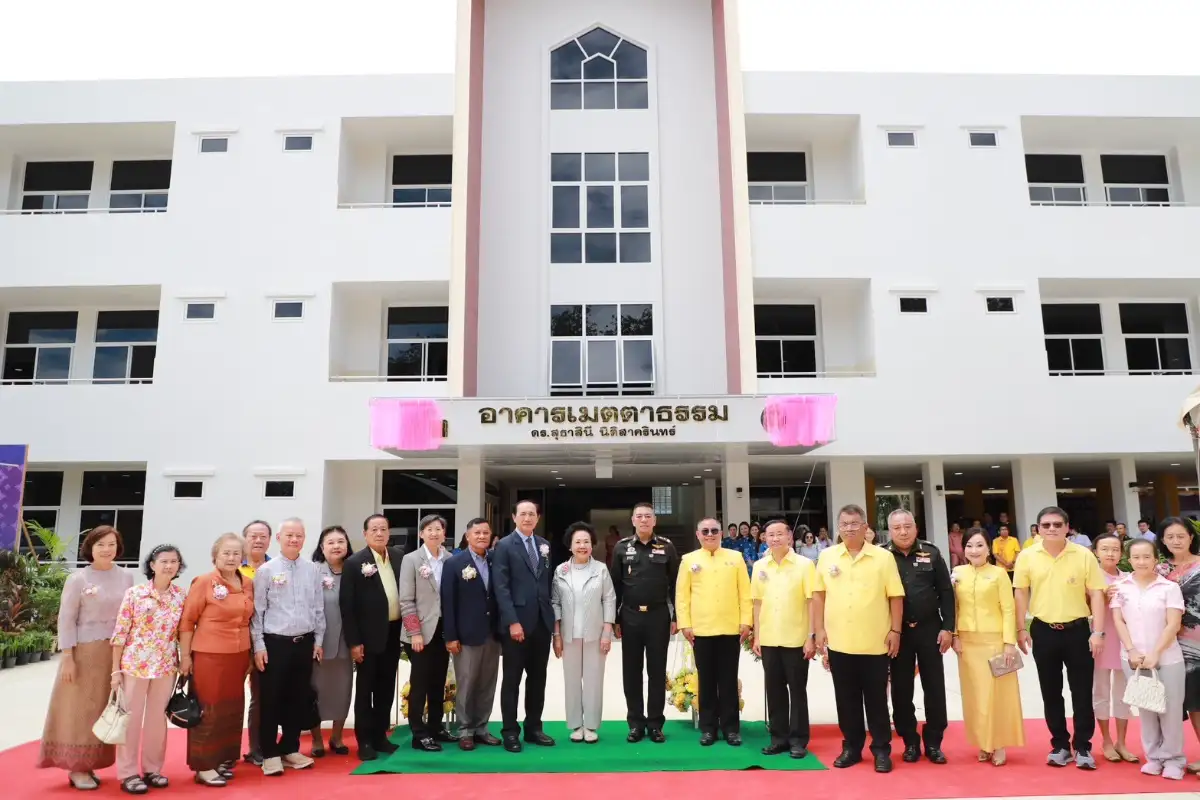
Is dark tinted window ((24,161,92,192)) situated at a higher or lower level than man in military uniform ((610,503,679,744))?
higher

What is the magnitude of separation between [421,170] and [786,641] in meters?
13.4

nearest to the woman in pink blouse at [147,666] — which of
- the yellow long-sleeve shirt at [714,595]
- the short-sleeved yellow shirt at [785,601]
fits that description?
the yellow long-sleeve shirt at [714,595]

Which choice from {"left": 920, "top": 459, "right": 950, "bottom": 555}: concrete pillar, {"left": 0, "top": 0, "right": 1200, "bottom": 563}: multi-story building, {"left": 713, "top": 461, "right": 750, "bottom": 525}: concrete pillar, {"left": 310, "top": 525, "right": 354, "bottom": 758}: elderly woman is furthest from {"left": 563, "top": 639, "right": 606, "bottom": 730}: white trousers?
{"left": 920, "top": 459, "right": 950, "bottom": 555}: concrete pillar

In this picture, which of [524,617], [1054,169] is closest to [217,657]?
[524,617]

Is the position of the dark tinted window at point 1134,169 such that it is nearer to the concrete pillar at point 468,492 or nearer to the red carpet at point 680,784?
the concrete pillar at point 468,492

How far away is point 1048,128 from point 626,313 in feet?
28.8

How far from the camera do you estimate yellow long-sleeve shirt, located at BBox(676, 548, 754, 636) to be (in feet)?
21.2

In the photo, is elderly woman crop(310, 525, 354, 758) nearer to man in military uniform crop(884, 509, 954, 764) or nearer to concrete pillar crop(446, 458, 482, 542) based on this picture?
man in military uniform crop(884, 509, 954, 764)

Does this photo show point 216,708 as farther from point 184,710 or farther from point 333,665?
Answer: point 333,665

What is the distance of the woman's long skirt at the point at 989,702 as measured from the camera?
5.95 metres

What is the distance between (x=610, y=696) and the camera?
8.55 metres

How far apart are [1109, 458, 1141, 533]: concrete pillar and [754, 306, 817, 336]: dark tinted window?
611 cm

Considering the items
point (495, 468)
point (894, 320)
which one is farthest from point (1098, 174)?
point (495, 468)

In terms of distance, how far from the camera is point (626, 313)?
51.4 ft
